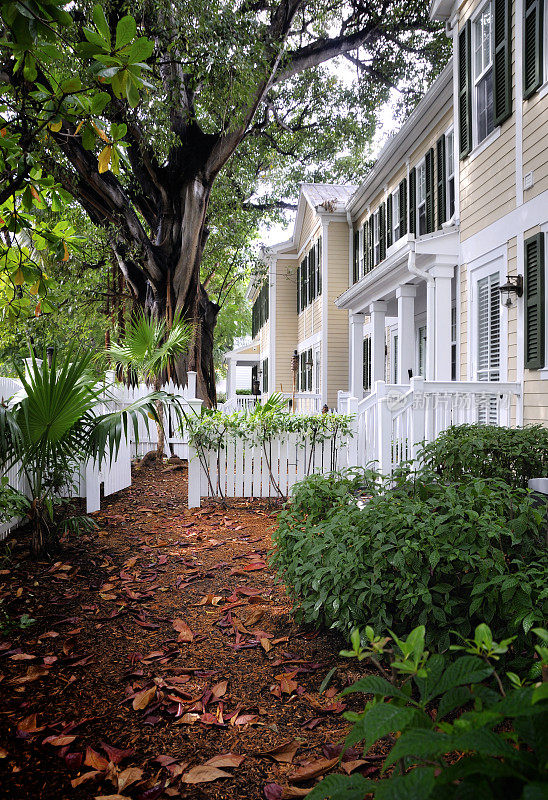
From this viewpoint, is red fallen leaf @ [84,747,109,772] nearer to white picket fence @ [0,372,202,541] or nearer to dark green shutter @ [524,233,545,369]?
white picket fence @ [0,372,202,541]

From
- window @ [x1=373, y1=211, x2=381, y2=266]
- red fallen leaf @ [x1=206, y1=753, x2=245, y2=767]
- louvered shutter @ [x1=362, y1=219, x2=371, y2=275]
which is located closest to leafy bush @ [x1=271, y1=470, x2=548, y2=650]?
red fallen leaf @ [x1=206, y1=753, x2=245, y2=767]

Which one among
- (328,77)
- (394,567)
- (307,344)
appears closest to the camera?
(394,567)

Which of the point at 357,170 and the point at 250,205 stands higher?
the point at 357,170

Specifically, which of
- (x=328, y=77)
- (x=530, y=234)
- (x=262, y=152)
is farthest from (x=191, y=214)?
(x=530, y=234)

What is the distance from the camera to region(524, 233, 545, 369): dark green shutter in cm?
662

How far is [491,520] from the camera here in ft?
10.8

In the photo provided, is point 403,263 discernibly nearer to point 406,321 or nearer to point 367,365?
point 406,321

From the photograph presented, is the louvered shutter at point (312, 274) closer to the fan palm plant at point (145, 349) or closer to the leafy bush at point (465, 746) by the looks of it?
the fan palm plant at point (145, 349)

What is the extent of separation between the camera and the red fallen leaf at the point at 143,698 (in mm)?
2928

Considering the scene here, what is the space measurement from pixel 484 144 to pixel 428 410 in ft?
12.3

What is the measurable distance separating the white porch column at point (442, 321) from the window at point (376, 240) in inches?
257

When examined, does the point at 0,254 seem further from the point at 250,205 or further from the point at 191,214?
the point at 250,205

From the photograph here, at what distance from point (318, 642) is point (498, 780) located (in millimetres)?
2705

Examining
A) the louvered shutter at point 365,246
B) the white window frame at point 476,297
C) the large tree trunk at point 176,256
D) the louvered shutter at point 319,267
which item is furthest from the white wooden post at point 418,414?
the louvered shutter at point 319,267
